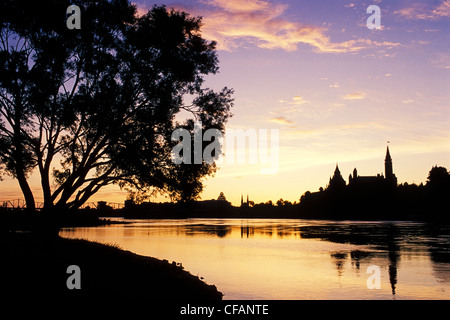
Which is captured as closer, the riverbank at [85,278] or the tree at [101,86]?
the riverbank at [85,278]

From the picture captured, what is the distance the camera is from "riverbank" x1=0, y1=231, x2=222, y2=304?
13875mm

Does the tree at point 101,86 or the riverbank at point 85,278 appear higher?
the tree at point 101,86

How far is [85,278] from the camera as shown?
16.2 meters

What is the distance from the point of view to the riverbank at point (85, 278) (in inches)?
546

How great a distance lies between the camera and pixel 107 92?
1022 inches

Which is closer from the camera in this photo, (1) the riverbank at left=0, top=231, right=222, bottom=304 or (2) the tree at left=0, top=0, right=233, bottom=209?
(1) the riverbank at left=0, top=231, right=222, bottom=304

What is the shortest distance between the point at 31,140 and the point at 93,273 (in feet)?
43.4

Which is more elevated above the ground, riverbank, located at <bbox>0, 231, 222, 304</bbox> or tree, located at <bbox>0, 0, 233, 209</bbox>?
tree, located at <bbox>0, 0, 233, 209</bbox>

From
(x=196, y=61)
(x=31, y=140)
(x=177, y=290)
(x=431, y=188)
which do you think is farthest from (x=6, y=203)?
(x=431, y=188)

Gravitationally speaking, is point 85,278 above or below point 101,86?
below

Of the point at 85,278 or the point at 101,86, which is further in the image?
the point at 101,86
